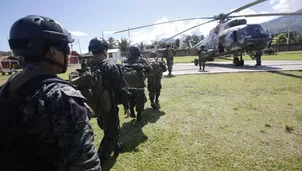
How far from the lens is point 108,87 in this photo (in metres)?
3.41

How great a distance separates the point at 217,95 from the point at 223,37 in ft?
33.5

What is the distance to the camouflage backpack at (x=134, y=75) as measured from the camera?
467 cm

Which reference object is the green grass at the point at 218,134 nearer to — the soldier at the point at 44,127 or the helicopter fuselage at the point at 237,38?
the soldier at the point at 44,127

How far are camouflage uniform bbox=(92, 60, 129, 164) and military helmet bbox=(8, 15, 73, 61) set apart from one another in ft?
6.20

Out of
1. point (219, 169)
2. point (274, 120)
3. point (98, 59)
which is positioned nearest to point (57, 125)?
point (98, 59)

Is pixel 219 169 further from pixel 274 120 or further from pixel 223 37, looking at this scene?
pixel 223 37

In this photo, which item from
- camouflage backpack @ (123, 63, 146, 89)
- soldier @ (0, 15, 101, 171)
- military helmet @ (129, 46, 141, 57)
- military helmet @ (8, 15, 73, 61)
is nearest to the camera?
soldier @ (0, 15, 101, 171)

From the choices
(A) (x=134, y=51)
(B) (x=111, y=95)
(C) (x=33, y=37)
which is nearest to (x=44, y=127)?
(C) (x=33, y=37)

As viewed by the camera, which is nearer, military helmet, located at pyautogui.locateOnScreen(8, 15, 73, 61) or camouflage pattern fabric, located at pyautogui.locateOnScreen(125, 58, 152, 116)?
military helmet, located at pyautogui.locateOnScreen(8, 15, 73, 61)

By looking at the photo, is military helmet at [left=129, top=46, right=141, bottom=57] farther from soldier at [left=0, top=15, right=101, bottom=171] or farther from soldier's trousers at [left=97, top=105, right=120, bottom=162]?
soldier at [left=0, top=15, right=101, bottom=171]

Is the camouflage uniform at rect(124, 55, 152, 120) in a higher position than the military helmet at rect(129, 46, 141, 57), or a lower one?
lower

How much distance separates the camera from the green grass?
3.36 metres

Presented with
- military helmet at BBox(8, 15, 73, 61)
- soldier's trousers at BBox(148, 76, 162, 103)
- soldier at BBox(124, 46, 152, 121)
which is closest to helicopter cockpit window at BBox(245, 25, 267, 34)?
soldier's trousers at BBox(148, 76, 162, 103)

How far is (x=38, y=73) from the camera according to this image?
1.32 meters
